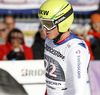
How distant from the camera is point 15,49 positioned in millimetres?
5160

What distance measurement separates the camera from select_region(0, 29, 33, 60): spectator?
16.7ft

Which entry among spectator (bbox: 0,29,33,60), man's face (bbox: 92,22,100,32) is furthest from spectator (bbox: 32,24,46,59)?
man's face (bbox: 92,22,100,32)

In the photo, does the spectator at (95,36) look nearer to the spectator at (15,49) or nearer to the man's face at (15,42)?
the spectator at (15,49)

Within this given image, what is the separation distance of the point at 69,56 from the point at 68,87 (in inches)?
14.5

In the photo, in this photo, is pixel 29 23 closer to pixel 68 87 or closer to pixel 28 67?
pixel 28 67

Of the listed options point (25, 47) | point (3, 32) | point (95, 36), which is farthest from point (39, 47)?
point (95, 36)

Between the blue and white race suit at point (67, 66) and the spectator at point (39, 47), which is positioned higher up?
the blue and white race suit at point (67, 66)

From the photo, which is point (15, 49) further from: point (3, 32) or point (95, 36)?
point (95, 36)

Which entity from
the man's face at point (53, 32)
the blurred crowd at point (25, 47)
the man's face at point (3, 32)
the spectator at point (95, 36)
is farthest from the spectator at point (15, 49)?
the man's face at point (53, 32)

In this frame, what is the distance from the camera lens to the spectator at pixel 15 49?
5.10 meters

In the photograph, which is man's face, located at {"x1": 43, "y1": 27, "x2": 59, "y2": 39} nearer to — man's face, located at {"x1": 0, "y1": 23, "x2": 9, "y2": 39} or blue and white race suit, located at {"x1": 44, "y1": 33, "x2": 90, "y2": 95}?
blue and white race suit, located at {"x1": 44, "y1": 33, "x2": 90, "y2": 95}

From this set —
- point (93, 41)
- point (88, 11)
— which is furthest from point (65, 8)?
point (88, 11)

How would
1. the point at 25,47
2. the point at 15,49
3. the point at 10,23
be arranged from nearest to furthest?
1. the point at 15,49
2. the point at 25,47
3. the point at 10,23

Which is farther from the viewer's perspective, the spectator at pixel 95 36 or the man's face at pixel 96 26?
the man's face at pixel 96 26
